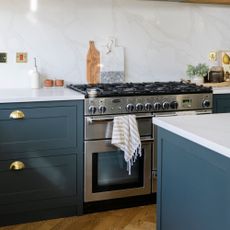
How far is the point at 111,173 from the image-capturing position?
3131 millimetres

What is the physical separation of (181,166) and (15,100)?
1.36m

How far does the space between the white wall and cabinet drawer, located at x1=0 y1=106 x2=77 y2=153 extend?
68cm

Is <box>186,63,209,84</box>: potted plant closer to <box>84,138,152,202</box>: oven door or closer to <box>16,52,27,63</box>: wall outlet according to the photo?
<box>84,138,152,202</box>: oven door

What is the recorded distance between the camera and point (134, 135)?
3.02m

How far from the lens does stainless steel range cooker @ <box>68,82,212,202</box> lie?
299 centimetres

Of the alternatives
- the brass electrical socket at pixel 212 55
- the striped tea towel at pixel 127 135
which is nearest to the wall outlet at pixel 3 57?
the striped tea towel at pixel 127 135

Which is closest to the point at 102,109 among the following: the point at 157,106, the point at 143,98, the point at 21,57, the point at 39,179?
the point at 143,98

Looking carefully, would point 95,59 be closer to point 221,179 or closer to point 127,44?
point 127,44

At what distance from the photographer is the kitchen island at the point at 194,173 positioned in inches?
62.0

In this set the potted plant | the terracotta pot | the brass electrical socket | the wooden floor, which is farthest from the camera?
the brass electrical socket

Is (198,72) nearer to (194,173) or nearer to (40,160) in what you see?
(40,160)

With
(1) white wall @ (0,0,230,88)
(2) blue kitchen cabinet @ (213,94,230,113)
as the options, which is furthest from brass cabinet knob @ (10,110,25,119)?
(2) blue kitchen cabinet @ (213,94,230,113)

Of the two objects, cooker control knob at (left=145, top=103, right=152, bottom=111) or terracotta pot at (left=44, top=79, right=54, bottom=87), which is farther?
terracotta pot at (left=44, top=79, right=54, bottom=87)

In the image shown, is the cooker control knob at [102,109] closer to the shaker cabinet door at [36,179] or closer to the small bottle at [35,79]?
the shaker cabinet door at [36,179]
